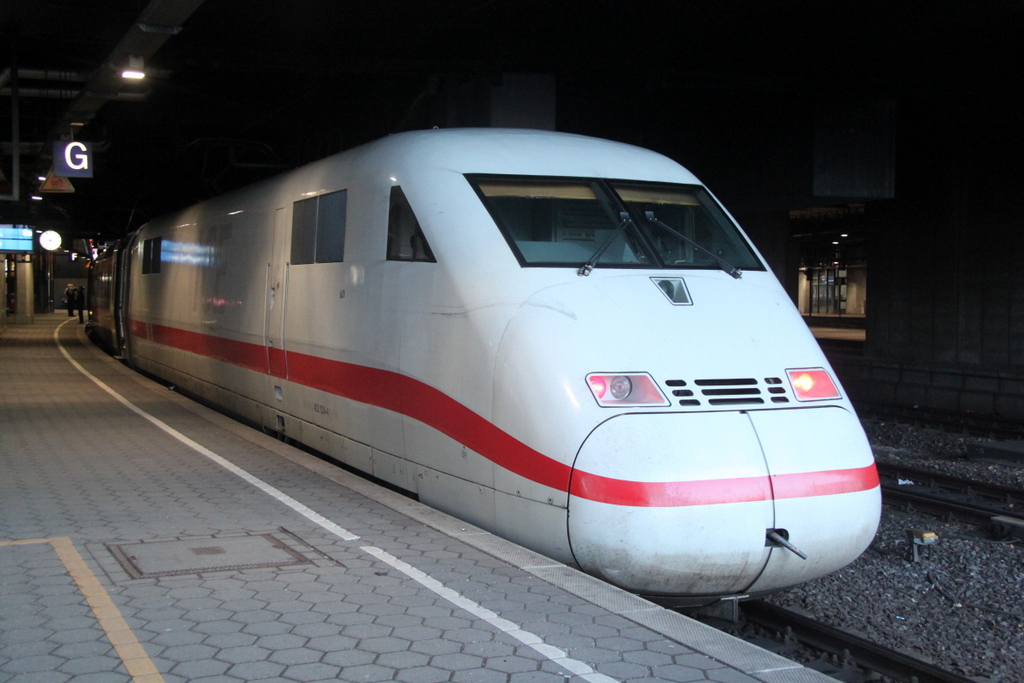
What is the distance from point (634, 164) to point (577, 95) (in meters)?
9.51

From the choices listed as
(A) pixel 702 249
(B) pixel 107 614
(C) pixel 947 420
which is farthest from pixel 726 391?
(C) pixel 947 420

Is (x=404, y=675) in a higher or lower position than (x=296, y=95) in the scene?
lower

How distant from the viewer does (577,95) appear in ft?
51.9

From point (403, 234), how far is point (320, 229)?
5.45 feet

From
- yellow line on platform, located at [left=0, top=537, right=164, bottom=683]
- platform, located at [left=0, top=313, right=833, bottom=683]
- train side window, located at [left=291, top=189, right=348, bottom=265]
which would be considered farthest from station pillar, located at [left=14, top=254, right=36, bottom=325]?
yellow line on platform, located at [left=0, top=537, right=164, bottom=683]

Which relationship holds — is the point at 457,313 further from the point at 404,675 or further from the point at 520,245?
the point at 404,675

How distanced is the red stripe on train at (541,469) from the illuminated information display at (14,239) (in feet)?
65.9

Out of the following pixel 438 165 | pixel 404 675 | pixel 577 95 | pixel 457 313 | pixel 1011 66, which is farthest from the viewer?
pixel 577 95

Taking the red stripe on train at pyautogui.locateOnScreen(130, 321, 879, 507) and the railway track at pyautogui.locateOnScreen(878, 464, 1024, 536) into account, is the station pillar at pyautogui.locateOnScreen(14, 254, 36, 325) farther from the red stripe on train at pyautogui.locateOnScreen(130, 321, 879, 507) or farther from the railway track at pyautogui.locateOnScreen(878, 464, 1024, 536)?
the railway track at pyautogui.locateOnScreen(878, 464, 1024, 536)

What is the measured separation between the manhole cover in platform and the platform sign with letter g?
1033 cm

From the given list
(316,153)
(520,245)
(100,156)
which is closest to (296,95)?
(316,153)

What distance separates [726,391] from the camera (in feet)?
16.0

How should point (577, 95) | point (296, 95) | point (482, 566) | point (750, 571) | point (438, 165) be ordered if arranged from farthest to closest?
point (296, 95)
point (577, 95)
point (438, 165)
point (482, 566)
point (750, 571)

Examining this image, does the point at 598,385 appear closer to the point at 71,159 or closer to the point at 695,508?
the point at 695,508
